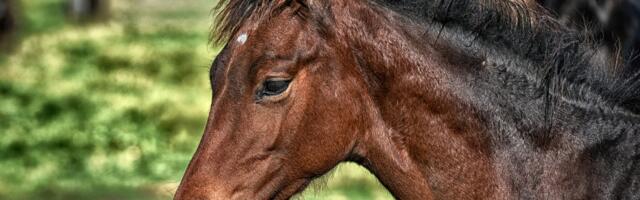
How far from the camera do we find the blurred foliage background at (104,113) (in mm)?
10930

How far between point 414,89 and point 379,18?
11.0 inches

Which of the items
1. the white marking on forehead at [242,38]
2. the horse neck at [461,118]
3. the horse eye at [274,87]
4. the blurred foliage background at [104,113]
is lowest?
the blurred foliage background at [104,113]

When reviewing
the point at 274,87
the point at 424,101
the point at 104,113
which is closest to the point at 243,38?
the point at 274,87

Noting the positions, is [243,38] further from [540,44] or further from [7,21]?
[7,21]

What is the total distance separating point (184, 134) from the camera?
478 inches

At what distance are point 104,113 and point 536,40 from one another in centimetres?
884

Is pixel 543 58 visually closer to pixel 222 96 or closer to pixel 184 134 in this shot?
pixel 222 96

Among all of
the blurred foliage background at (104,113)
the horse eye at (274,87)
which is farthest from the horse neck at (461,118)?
the blurred foliage background at (104,113)

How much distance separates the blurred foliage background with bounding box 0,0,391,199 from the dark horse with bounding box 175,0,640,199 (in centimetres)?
512

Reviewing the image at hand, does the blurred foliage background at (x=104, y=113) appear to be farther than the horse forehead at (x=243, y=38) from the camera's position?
Yes

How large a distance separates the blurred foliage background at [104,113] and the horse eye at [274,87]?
204 inches

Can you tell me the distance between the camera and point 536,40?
13.7 ft

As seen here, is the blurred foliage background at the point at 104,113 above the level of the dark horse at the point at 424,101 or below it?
below

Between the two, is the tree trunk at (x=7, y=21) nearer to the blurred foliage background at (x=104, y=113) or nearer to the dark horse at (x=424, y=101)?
the blurred foliage background at (x=104, y=113)
